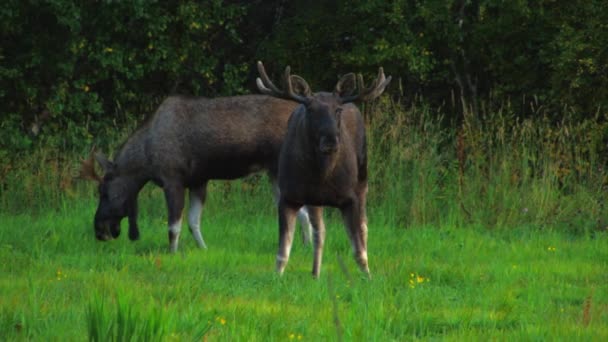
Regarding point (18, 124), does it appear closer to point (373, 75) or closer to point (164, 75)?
point (164, 75)

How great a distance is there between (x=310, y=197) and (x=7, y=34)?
13.5 meters

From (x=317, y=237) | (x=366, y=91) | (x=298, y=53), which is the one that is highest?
(x=298, y=53)

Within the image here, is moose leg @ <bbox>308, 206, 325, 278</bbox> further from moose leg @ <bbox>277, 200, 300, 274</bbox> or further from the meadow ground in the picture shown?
moose leg @ <bbox>277, 200, 300, 274</bbox>

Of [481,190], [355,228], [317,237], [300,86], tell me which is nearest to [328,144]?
[300,86]

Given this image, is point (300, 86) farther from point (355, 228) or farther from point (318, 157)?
point (355, 228)

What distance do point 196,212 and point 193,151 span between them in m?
0.75

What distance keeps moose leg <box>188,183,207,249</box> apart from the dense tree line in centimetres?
652

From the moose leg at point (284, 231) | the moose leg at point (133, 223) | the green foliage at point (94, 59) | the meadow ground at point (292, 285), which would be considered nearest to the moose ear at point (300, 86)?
the moose leg at point (284, 231)

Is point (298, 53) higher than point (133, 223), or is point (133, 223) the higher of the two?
point (298, 53)

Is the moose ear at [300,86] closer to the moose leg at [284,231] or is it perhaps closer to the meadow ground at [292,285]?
the moose leg at [284,231]

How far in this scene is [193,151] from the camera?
45.2 feet

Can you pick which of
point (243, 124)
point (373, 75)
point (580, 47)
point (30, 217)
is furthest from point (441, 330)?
point (373, 75)

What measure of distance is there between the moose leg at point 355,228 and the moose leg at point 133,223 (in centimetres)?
367

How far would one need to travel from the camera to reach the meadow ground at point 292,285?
7289 millimetres
